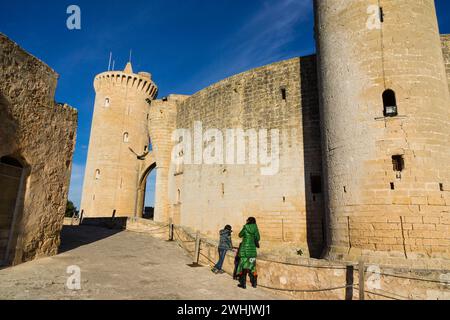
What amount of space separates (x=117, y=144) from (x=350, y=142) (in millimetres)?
19113

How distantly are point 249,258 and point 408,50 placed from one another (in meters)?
6.80

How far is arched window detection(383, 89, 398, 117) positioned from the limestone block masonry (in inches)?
323

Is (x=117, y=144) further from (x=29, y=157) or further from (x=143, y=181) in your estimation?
(x=29, y=157)

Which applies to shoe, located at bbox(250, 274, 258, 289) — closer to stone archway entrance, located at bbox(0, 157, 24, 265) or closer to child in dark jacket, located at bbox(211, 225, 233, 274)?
child in dark jacket, located at bbox(211, 225, 233, 274)

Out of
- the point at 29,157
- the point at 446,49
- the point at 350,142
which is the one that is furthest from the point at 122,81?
the point at 446,49

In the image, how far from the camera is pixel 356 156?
8.25 metres

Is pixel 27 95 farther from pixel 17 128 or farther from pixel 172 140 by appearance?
pixel 172 140

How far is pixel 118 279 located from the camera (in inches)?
233

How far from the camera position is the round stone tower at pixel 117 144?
22844 mm

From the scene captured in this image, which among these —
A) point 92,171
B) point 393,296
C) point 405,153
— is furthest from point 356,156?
point 92,171

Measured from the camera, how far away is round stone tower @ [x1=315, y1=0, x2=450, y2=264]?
24.1ft

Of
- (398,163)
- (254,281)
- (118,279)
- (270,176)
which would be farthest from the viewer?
(270,176)

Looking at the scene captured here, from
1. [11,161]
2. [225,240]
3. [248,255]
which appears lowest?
[248,255]

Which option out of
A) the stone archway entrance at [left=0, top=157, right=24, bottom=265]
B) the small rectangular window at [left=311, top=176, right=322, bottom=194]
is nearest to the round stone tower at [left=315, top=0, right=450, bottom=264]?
the small rectangular window at [left=311, top=176, right=322, bottom=194]
